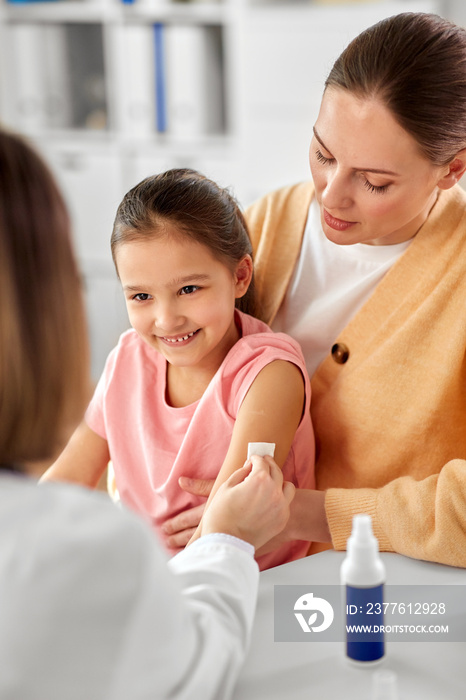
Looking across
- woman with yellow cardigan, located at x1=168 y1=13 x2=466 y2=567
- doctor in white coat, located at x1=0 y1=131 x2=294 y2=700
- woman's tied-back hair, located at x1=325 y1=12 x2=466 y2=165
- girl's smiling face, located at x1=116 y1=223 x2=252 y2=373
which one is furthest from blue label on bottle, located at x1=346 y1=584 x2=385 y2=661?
woman's tied-back hair, located at x1=325 y1=12 x2=466 y2=165

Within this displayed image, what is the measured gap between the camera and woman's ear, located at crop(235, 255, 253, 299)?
128 cm

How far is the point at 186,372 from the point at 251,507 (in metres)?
0.38

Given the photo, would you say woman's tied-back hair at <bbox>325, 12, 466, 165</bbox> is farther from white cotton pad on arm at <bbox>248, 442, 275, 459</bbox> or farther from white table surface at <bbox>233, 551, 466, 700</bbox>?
white table surface at <bbox>233, 551, 466, 700</bbox>

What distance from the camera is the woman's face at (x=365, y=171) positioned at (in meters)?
1.17

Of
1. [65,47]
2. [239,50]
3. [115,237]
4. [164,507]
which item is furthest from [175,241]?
[65,47]

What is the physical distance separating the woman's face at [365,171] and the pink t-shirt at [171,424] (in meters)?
0.21

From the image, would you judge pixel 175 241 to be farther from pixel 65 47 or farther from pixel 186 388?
pixel 65 47

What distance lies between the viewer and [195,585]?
0.81 m

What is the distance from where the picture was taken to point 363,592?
833 mm

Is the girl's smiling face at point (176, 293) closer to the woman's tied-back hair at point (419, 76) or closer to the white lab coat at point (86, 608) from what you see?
the woman's tied-back hair at point (419, 76)

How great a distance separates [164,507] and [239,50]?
223 cm

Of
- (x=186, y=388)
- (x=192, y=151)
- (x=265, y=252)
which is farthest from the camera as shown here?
(x=192, y=151)

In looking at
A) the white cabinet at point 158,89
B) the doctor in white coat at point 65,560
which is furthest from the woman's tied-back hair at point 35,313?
the white cabinet at point 158,89

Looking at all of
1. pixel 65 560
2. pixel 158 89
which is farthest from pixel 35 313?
pixel 158 89
